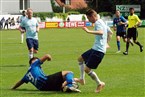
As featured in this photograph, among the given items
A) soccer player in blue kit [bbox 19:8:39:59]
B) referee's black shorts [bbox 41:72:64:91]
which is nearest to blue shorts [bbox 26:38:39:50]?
soccer player in blue kit [bbox 19:8:39:59]

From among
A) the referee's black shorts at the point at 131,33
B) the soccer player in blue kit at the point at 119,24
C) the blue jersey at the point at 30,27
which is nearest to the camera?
the blue jersey at the point at 30,27

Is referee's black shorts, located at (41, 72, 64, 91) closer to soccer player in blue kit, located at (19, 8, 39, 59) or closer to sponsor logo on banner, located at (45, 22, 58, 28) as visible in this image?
soccer player in blue kit, located at (19, 8, 39, 59)

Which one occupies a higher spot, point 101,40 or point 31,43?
point 101,40

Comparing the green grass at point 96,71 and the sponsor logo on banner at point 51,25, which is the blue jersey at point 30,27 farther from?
the sponsor logo on banner at point 51,25

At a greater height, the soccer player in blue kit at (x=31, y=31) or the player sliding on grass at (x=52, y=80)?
the soccer player in blue kit at (x=31, y=31)

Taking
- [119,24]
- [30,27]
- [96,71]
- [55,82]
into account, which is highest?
[30,27]

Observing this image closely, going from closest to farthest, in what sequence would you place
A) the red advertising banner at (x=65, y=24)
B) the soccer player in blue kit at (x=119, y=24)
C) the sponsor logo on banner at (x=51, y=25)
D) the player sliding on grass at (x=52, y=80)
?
the player sliding on grass at (x=52, y=80), the soccer player in blue kit at (x=119, y=24), the sponsor logo on banner at (x=51, y=25), the red advertising banner at (x=65, y=24)

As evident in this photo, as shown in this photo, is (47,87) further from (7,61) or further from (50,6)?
(50,6)

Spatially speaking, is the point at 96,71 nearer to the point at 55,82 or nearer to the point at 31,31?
the point at 31,31

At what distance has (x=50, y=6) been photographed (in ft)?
270

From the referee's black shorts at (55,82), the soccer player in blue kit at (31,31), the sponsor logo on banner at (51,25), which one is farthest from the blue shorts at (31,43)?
the sponsor logo on banner at (51,25)

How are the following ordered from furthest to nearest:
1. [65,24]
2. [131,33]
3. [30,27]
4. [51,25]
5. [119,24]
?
[65,24] → [51,25] → [119,24] → [131,33] → [30,27]

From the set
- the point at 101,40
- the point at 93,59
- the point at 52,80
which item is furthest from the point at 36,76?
the point at 101,40

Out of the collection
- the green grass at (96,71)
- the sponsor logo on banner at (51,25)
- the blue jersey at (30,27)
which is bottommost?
the sponsor logo on banner at (51,25)
